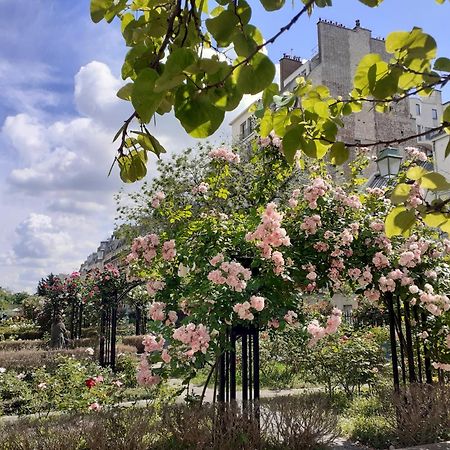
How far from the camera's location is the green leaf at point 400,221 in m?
1.32

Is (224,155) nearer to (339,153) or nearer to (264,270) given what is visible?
(264,270)

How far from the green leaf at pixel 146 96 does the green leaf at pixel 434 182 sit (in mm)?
660

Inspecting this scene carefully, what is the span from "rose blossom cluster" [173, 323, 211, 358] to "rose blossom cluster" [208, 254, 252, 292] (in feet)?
1.50

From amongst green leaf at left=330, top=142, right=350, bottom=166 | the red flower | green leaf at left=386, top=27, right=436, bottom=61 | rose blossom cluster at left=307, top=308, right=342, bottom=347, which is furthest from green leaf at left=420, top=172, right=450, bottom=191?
the red flower

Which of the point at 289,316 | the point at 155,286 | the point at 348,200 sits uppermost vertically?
the point at 348,200

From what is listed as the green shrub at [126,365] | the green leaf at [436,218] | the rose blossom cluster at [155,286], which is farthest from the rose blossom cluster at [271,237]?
the green shrub at [126,365]

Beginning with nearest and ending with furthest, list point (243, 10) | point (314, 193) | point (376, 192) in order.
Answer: point (243, 10), point (314, 193), point (376, 192)

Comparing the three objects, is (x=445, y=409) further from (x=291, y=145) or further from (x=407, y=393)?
(x=291, y=145)

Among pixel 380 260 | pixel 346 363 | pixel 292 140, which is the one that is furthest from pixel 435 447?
pixel 292 140

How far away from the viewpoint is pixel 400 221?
133cm

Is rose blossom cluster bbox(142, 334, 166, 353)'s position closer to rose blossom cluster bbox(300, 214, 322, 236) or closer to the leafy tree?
rose blossom cluster bbox(300, 214, 322, 236)

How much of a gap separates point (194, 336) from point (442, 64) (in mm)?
3452

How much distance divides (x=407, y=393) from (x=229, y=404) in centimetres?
234

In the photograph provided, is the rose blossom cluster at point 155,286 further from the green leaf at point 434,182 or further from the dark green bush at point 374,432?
the green leaf at point 434,182
